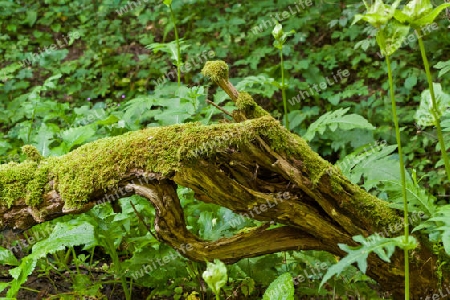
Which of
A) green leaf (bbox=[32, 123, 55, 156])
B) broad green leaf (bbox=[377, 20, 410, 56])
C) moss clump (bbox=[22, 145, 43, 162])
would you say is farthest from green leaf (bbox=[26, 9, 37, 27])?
broad green leaf (bbox=[377, 20, 410, 56])

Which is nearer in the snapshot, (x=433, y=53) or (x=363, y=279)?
(x=363, y=279)

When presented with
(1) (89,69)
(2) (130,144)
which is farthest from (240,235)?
(1) (89,69)

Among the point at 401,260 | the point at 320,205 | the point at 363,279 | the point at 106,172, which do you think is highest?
the point at 106,172

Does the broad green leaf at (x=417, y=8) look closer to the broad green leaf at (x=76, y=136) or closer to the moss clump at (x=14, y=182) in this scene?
the moss clump at (x=14, y=182)

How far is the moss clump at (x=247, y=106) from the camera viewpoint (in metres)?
2.83

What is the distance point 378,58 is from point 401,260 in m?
4.77

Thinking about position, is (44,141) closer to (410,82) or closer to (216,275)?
(216,275)

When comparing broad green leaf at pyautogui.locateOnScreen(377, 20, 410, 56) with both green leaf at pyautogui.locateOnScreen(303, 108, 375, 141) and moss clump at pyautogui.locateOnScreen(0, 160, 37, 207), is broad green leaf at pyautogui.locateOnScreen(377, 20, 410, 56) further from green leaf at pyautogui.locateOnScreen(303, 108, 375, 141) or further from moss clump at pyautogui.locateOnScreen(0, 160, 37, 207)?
moss clump at pyautogui.locateOnScreen(0, 160, 37, 207)

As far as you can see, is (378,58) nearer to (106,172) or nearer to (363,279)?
(363,279)

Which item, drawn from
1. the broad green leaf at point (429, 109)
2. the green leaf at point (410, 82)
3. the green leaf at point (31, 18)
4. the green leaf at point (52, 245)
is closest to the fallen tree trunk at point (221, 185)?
the green leaf at point (52, 245)

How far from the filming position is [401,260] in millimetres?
2842

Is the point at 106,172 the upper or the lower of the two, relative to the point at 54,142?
upper

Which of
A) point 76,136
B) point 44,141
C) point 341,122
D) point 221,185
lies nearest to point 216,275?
point 221,185

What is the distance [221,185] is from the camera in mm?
2623
